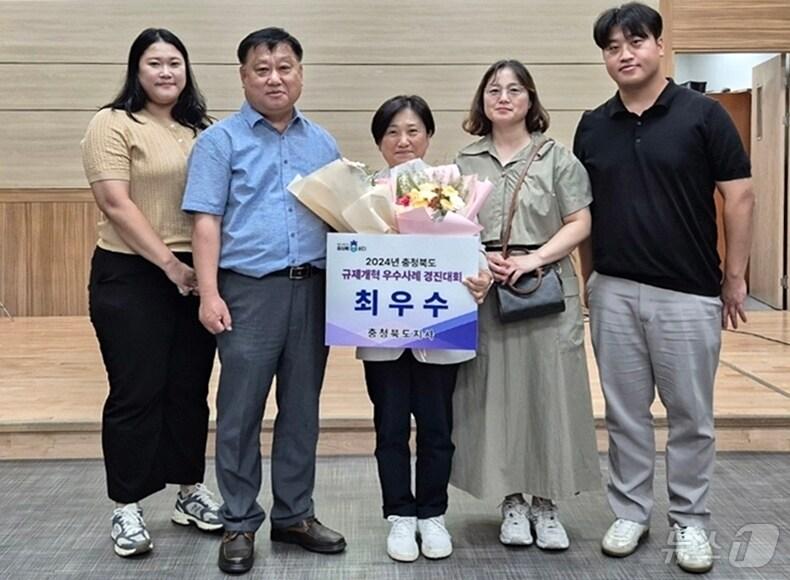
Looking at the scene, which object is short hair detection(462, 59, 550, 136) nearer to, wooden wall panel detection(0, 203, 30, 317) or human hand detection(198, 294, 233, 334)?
human hand detection(198, 294, 233, 334)

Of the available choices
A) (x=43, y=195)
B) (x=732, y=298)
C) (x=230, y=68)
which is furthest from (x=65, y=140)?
(x=732, y=298)

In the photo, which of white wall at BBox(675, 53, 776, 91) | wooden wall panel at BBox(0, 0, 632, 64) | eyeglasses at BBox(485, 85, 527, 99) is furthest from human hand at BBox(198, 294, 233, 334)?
white wall at BBox(675, 53, 776, 91)

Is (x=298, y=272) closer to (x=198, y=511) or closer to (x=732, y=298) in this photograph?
(x=198, y=511)

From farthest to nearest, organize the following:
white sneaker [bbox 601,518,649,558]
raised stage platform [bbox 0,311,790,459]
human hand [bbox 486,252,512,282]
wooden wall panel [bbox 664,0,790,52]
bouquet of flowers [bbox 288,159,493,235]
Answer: wooden wall panel [bbox 664,0,790,52]
raised stage platform [bbox 0,311,790,459]
white sneaker [bbox 601,518,649,558]
human hand [bbox 486,252,512,282]
bouquet of flowers [bbox 288,159,493,235]

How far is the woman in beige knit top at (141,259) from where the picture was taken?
2.30m

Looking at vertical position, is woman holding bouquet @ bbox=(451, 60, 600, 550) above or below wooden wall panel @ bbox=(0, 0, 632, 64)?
below

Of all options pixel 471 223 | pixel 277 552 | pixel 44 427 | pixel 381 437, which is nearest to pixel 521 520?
pixel 381 437

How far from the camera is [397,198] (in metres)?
2.21

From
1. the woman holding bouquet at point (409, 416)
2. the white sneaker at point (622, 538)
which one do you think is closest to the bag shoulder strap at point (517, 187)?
the woman holding bouquet at point (409, 416)

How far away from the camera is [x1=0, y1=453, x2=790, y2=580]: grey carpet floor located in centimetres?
230

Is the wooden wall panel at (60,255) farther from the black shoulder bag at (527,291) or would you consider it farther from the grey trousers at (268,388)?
the black shoulder bag at (527,291)

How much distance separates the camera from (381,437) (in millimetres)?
2369

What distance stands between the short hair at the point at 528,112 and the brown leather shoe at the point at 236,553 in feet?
4.09

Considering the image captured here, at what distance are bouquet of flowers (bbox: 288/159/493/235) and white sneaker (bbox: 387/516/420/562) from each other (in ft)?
2.58
